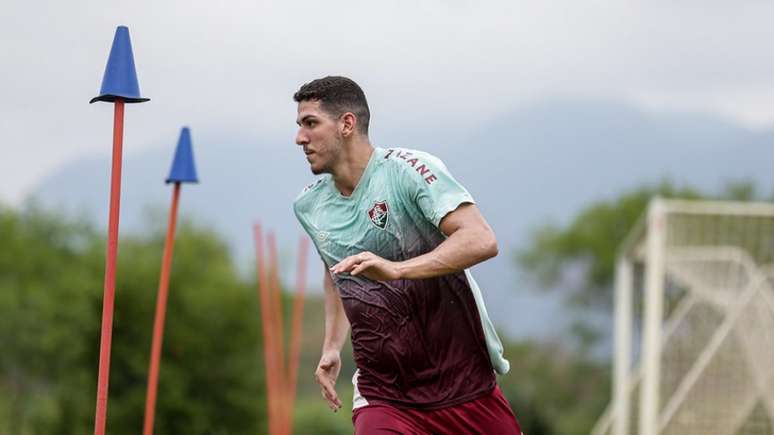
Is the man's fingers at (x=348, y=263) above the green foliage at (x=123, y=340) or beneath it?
above

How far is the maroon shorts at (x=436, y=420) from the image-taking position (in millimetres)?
7004

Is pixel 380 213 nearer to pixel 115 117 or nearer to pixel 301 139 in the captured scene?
pixel 301 139

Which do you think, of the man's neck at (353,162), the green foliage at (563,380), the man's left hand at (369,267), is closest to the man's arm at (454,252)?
the man's left hand at (369,267)

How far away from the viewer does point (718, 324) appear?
27.1 meters

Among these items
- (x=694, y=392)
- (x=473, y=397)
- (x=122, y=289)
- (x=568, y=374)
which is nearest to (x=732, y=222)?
(x=694, y=392)

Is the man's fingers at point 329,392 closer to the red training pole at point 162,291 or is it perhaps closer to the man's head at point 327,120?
the man's head at point 327,120

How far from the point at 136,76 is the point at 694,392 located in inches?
641

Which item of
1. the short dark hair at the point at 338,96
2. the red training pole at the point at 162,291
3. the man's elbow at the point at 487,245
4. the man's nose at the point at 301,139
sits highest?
the short dark hair at the point at 338,96

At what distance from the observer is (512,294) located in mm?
104625

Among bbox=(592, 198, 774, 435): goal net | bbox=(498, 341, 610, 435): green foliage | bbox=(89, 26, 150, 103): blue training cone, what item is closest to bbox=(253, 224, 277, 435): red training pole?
bbox=(592, 198, 774, 435): goal net

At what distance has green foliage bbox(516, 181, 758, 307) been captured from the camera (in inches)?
3570

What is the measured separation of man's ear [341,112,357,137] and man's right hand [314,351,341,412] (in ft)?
3.56

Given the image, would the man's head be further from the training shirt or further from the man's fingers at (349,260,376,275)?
the man's fingers at (349,260,376,275)

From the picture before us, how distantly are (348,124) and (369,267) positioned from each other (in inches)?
39.5
